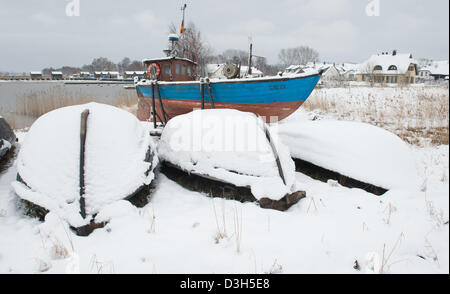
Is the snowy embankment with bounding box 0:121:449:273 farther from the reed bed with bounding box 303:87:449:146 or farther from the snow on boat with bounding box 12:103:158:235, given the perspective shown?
the reed bed with bounding box 303:87:449:146

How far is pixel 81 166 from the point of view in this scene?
2676 mm

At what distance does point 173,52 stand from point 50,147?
8573 mm

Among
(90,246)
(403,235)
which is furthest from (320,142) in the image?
(90,246)

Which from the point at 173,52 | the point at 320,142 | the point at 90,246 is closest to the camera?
the point at 90,246

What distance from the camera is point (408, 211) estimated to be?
267 centimetres

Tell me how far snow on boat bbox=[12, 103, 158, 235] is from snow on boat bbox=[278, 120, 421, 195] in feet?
7.76

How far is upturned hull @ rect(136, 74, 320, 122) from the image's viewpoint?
7168mm

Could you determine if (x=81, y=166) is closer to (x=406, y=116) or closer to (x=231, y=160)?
(x=231, y=160)

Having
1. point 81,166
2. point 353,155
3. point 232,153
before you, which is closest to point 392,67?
point 353,155

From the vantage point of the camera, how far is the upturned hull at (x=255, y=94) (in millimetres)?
7168

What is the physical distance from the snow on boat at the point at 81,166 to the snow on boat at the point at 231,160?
507 mm
